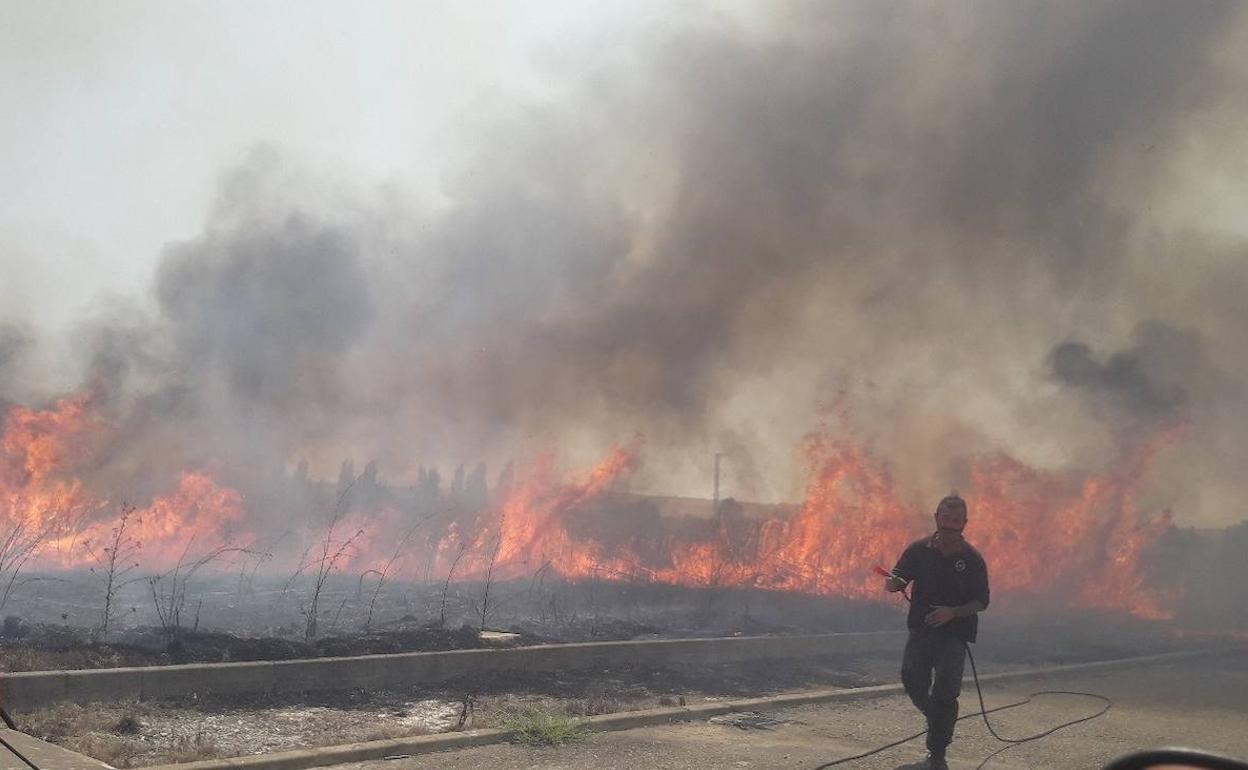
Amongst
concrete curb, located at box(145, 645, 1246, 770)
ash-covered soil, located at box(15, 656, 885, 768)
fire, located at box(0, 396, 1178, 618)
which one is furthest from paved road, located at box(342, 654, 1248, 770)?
fire, located at box(0, 396, 1178, 618)

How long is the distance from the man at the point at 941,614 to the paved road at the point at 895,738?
42 cm

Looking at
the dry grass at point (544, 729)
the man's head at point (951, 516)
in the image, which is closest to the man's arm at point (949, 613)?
the man's head at point (951, 516)

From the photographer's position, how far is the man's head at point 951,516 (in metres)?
7.02

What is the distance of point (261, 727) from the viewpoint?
23.2ft

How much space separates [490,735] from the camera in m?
6.94

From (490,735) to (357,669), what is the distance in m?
2.39

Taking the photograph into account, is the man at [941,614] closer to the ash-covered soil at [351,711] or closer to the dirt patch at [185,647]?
the ash-covered soil at [351,711]

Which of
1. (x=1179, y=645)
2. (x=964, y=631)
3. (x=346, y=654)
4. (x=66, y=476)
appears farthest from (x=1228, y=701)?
(x=66, y=476)

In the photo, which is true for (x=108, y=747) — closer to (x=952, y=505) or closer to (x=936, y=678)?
(x=936, y=678)

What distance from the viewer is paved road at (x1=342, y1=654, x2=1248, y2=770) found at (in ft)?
21.4

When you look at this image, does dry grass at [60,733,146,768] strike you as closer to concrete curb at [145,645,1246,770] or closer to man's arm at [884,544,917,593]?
concrete curb at [145,645,1246,770]

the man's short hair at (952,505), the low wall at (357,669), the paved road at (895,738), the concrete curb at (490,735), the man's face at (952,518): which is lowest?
the paved road at (895,738)

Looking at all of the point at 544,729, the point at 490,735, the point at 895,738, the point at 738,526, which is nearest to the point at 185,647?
the point at 490,735

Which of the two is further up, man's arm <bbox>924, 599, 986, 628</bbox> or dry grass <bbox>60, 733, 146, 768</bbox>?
man's arm <bbox>924, 599, 986, 628</bbox>
